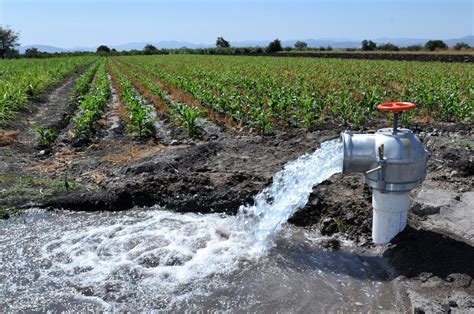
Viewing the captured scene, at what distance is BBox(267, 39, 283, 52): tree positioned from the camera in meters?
64.9

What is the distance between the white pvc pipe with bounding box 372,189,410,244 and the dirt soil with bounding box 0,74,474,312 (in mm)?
125

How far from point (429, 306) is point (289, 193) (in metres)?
2.24

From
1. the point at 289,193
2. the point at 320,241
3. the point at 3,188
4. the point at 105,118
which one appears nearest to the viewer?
the point at 320,241

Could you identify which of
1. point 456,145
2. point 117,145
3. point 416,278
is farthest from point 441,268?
point 117,145

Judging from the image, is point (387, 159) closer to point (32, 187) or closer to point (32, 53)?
point (32, 187)

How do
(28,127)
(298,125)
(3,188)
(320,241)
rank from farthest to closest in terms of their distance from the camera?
(28,127), (298,125), (3,188), (320,241)

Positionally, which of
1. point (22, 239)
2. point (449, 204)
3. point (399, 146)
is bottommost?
point (22, 239)

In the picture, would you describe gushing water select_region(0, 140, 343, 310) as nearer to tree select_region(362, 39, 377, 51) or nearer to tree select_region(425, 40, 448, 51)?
tree select_region(425, 40, 448, 51)

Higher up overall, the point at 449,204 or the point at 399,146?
the point at 399,146

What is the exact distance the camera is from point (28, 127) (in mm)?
11531

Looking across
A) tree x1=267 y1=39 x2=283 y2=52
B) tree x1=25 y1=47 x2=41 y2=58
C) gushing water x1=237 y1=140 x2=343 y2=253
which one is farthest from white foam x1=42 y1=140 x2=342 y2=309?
tree x1=25 y1=47 x2=41 y2=58

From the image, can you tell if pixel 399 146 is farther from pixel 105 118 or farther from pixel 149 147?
pixel 105 118

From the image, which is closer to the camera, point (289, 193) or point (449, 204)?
point (449, 204)

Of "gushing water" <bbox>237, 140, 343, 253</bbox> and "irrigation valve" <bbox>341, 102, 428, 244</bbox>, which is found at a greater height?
"irrigation valve" <bbox>341, 102, 428, 244</bbox>
